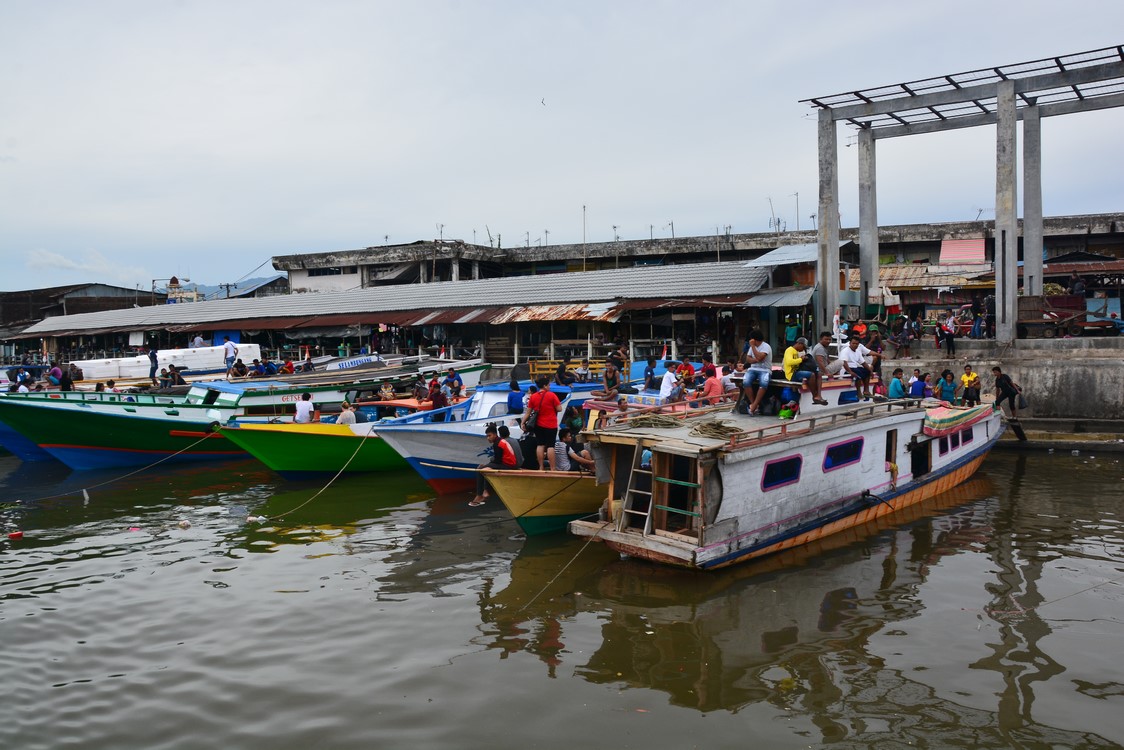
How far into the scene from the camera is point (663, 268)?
3173 cm

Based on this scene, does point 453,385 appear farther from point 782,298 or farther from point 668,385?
point 782,298

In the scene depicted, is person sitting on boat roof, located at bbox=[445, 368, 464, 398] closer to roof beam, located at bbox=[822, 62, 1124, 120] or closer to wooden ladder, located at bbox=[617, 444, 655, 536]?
wooden ladder, located at bbox=[617, 444, 655, 536]

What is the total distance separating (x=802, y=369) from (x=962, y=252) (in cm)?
2518

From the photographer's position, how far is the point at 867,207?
88.7ft

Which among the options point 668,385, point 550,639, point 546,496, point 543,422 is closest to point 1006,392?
point 668,385

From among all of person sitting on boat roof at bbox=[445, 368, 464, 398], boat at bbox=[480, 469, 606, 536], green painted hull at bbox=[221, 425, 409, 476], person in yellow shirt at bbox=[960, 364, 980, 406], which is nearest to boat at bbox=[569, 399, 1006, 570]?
boat at bbox=[480, 469, 606, 536]

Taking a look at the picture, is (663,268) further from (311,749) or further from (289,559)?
(311,749)

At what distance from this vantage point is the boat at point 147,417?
66.1 feet

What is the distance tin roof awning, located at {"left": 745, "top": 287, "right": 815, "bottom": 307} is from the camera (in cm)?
2597

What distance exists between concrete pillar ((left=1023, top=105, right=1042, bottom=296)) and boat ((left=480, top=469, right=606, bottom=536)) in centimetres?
1862

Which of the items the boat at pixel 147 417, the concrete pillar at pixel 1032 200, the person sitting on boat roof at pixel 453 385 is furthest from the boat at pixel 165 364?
the concrete pillar at pixel 1032 200

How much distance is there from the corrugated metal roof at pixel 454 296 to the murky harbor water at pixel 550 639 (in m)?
17.2

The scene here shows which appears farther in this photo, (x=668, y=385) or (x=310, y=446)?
(x=310, y=446)

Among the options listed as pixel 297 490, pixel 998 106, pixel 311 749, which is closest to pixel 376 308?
pixel 297 490
